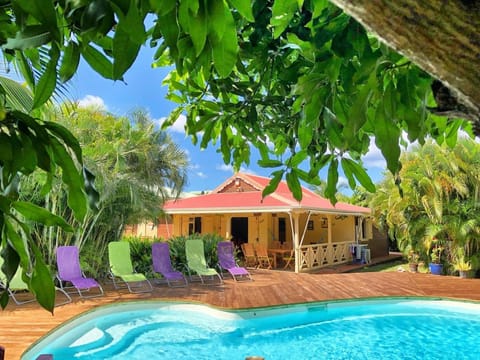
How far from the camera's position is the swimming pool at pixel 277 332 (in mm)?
6887

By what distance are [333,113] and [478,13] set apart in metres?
0.85

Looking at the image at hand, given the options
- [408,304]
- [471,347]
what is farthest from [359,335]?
[408,304]

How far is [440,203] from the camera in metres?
15.6

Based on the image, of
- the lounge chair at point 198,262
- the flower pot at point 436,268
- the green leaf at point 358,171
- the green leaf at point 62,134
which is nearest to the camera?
the green leaf at point 62,134

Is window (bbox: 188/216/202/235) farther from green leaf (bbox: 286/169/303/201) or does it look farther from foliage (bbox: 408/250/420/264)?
green leaf (bbox: 286/169/303/201)

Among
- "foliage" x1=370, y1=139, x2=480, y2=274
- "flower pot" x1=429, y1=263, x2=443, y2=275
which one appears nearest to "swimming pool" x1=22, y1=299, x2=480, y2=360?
"foliage" x1=370, y1=139, x2=480, y2=274

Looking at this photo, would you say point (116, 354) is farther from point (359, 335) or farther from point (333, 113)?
point (333, 113)

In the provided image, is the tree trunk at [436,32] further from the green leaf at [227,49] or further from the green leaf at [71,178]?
the green leaf at [71,178]

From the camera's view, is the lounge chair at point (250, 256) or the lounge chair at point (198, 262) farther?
the lounge chair at point (250, 256)

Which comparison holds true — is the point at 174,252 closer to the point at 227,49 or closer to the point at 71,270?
the point at 71,270

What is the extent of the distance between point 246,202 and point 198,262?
21.1ft

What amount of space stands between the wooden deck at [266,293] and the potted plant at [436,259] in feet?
9.85

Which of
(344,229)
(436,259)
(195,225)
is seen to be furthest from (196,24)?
(344,229)

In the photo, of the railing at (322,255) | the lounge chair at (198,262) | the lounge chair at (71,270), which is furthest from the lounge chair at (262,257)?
the lounge chair at (71,270)
